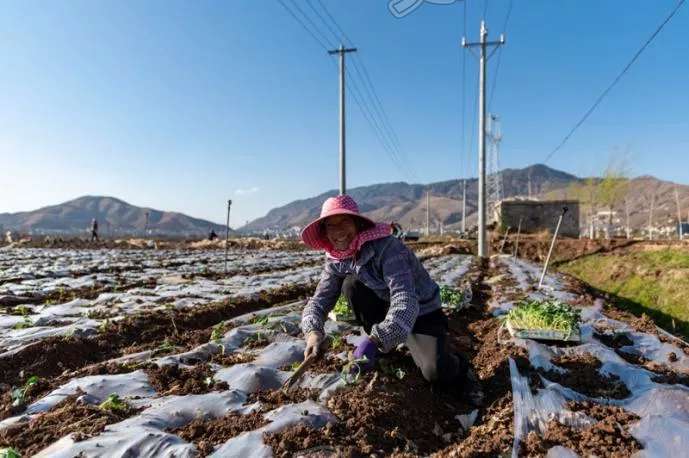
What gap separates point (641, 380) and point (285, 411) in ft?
7.83

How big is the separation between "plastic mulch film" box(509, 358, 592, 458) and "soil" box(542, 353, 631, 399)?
382 millimetres

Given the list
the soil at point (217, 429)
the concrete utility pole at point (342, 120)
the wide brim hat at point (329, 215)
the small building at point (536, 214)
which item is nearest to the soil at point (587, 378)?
the wide brim hat at point (329, 215)

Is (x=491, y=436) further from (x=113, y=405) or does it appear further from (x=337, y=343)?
(x=113, y=405)

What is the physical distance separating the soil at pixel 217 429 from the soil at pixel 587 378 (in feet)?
6.79

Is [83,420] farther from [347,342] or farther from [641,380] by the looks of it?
[641,380]

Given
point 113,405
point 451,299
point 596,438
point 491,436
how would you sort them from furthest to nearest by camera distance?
point 451,299 → point 113,405 → point 491,436 → point 596,438

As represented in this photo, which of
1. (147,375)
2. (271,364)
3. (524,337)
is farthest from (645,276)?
(147,375)

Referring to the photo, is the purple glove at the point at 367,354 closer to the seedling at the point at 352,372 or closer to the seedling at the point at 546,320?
the seedling at the point at 352,372

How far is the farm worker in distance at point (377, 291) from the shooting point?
306cm

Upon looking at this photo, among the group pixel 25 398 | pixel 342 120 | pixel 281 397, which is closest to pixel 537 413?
pixel 281 397

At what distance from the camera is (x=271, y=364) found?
3.83 m

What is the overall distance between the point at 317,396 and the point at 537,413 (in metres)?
1.25

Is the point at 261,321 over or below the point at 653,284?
over

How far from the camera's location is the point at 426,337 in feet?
11.0
